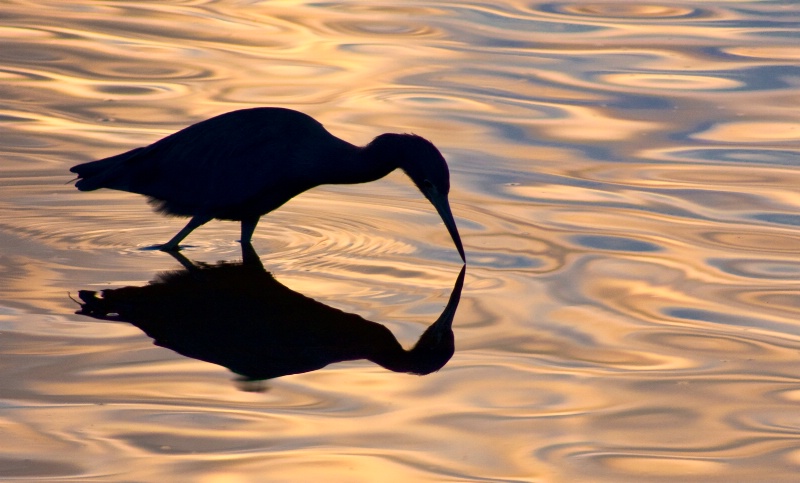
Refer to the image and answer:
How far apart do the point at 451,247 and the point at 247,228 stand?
1261 millimetres

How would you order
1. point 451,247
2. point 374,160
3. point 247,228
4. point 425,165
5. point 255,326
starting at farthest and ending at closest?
point 451,247, point 247,228, point 374,160, point 425,165, point 255,326

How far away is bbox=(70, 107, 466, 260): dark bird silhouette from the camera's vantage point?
7965 mm

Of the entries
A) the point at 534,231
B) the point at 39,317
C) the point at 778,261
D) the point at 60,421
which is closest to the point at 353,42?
the point at 534,231

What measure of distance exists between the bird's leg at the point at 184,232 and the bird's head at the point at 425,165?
1.17 metres

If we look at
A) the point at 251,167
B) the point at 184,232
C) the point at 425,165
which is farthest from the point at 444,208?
the point at 184,232

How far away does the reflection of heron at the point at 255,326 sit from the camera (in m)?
6.71

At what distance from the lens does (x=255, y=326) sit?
7.13m

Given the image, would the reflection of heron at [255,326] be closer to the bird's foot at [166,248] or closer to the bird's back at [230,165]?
the bird's foot at [166,248]

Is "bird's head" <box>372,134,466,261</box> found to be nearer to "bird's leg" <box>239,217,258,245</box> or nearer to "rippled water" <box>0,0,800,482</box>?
"rippled water" <box>0,0,800,482</box>

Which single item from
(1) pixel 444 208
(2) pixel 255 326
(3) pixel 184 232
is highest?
(1) pixel 444 208

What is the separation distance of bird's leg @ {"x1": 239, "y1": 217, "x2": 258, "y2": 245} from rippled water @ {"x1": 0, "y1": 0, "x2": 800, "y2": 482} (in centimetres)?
15

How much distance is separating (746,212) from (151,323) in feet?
14.4

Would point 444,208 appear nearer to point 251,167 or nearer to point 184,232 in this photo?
point 251,167

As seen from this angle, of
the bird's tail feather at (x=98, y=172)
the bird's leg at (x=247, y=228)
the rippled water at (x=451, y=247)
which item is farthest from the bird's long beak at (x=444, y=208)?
the bird's tail feather at (x=98, y=172)
